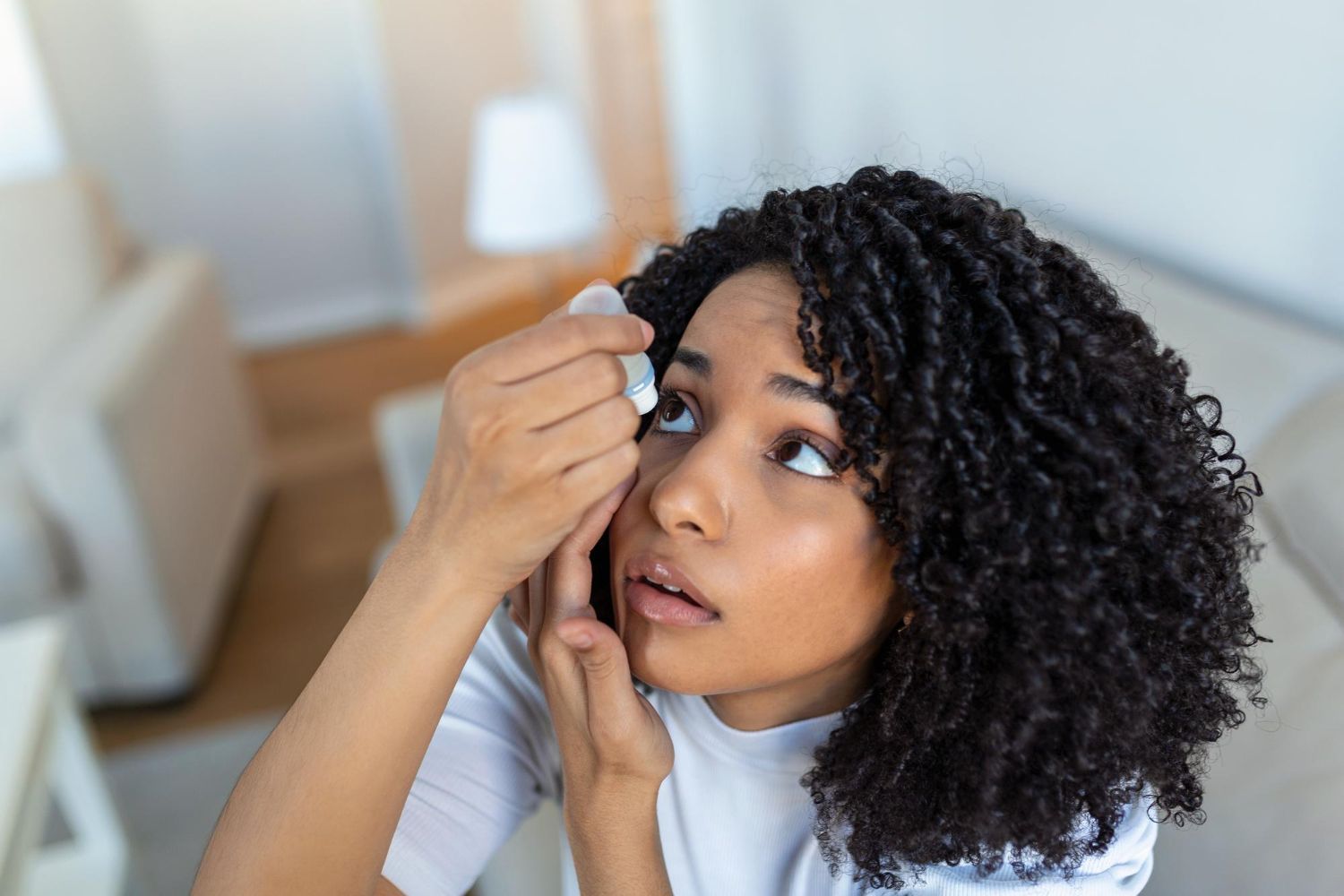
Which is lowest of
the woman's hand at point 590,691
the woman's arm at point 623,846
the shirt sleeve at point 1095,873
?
the shirt sleeve at point 1095,873

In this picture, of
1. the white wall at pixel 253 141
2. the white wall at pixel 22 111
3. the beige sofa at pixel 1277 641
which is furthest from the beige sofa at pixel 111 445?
the beige sofa at pixel 1277 641

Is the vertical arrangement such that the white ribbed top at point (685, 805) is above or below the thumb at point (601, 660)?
below

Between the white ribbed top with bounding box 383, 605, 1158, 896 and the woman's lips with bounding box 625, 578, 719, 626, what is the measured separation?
0.20m

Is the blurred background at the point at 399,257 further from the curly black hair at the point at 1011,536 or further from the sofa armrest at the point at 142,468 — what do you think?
the curly black hair at the point at 1011,536

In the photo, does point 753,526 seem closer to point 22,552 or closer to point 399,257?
point 22,552

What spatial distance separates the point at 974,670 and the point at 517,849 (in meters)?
0.61

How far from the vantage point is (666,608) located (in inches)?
32.4

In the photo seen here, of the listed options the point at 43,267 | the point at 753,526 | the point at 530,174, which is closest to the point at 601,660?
the point at 753,526

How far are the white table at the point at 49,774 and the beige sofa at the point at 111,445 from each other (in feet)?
1.44

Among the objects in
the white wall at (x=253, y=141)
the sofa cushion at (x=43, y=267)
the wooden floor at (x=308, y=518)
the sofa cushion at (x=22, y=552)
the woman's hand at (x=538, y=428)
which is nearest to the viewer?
the woman's hand at (x=538, y=428)

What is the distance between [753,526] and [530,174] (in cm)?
189

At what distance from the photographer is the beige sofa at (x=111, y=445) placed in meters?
2.11

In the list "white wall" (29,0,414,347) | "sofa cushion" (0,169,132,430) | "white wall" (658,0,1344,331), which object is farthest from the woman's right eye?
"white wall" (29,0,414,347)

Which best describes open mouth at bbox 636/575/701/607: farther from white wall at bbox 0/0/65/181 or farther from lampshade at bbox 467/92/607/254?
white wall at bbox 0/0/65/181
